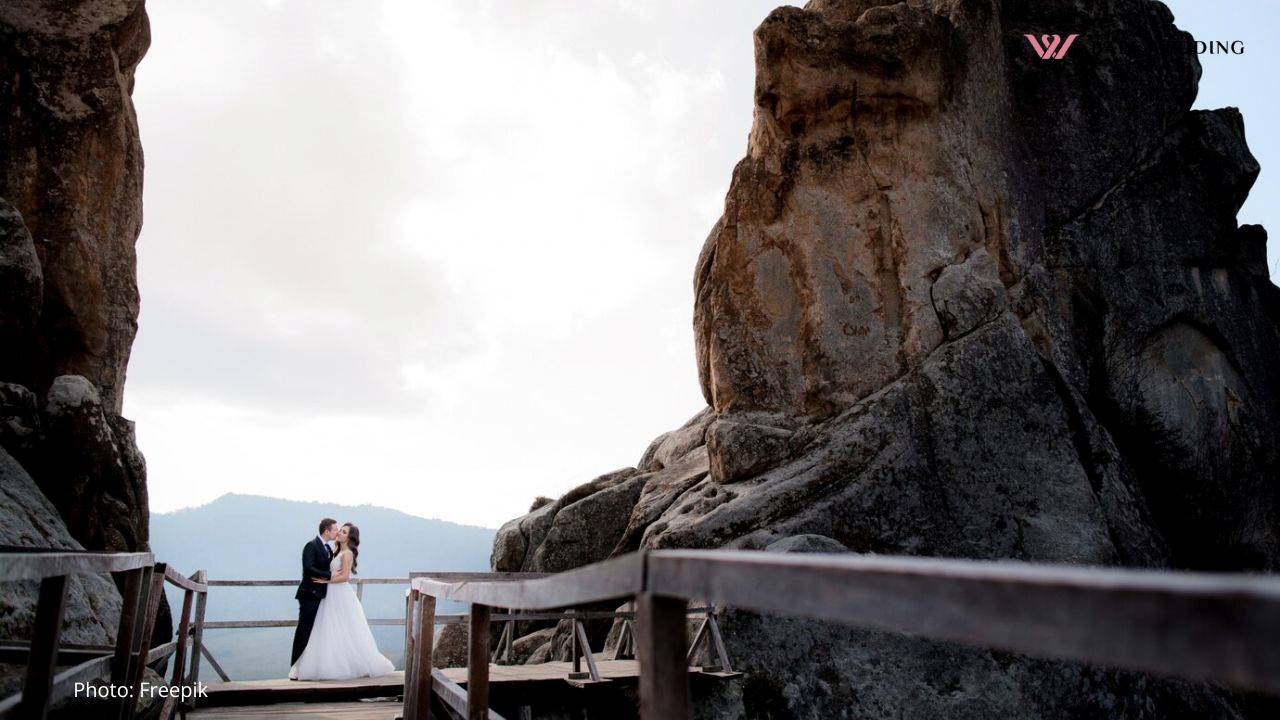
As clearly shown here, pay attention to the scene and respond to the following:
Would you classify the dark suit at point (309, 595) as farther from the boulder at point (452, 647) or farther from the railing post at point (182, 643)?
the boulder at point (452, 647)

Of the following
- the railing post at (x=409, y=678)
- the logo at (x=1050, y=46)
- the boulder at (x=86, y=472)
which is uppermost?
the logo at (x=1050, y=46)

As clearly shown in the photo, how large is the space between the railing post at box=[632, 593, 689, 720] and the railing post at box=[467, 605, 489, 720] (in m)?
1.68

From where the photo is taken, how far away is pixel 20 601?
7406mm

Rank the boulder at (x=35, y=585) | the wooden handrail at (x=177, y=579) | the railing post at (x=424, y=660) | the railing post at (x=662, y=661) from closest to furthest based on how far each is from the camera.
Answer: the railing post at (x=662, y=661)
the railing post at (x=424, y=660)
the wooden handrail at (x=177, y=579)
the boulder at (x=35, y=585)

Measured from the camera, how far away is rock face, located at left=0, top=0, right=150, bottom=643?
11.6 metres

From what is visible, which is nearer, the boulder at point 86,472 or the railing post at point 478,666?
the railing post at point 478,666

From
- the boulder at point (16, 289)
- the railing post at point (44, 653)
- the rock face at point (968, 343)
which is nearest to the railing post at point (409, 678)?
the railing post at point (44, 653)

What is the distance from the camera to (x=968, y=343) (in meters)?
14.2

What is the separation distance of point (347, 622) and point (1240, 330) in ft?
55.3

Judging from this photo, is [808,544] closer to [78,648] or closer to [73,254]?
[78,648]

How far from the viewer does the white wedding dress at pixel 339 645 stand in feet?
34.7

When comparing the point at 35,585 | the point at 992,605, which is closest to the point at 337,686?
the point at 35,585

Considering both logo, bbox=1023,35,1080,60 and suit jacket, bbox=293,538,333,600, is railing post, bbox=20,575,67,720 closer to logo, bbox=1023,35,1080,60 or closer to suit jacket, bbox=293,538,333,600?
suit jacket, bbox=293,538,333,600

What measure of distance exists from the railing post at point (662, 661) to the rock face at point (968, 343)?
29.7ft
